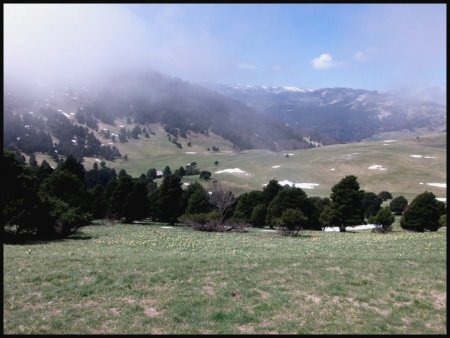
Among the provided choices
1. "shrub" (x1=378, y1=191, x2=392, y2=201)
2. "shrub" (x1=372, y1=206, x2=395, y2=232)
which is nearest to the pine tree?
"shrub" (x1=372, y1=206, x2=395, y2=232)

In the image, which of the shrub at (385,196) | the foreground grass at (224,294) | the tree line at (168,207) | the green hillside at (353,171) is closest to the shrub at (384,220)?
the tree line at (168,207)

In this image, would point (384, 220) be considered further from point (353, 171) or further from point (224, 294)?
point (353, 171)

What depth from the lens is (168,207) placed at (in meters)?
67.5

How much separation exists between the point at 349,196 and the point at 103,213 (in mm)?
42947

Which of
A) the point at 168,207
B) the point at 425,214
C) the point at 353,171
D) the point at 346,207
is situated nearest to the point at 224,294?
the point at 346,207

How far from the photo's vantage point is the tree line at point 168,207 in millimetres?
36312

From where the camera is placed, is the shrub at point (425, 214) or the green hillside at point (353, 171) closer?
the shrub at point (425, 214)

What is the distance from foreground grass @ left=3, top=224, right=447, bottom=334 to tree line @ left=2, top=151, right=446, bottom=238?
1381 centimetres

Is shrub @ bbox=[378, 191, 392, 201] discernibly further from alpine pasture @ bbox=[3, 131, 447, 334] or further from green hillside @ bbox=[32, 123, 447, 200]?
alpine pasture @ bbox=[3, 131, 447, 334]

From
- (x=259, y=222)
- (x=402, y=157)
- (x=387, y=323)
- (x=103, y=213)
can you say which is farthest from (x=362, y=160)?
(x=387, y=323)

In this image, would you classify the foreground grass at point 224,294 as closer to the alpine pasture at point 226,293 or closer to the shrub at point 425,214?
the alpine pasture at point 226,293

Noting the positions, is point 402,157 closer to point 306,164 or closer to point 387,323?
point 306,164

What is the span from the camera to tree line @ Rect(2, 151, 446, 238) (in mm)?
36312

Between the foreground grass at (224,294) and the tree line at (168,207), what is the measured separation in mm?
13808
